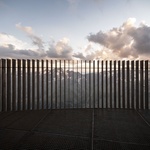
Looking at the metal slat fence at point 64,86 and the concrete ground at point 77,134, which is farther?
the metal slat fence at point 64,86

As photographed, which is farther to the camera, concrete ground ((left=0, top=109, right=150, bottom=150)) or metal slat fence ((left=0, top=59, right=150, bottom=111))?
metal slat fence ((left=0, top=59, right=150, bottom=111))

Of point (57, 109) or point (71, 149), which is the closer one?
point (71, 149)

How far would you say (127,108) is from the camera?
819 cm

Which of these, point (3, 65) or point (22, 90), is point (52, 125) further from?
point (3, 65)

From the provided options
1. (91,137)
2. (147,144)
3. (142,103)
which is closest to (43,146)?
(91,137)

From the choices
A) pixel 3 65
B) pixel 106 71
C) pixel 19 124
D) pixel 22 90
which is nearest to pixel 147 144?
pixel 19 124

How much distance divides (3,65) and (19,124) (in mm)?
4114

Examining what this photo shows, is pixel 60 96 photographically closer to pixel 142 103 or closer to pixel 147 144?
pixel 142 103

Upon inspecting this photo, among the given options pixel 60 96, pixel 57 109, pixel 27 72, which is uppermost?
pixel 27 72

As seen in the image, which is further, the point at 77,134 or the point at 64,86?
the point at 64,86

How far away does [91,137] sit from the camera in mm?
4215

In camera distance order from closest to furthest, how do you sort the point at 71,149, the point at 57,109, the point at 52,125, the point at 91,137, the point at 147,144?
the point at 71,149, the point at 147,144, the point at 91,137, the point at 52,125, the point at 57,109

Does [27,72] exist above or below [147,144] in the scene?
above

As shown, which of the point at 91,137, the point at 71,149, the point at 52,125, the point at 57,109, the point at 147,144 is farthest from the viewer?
the point at 57,109
